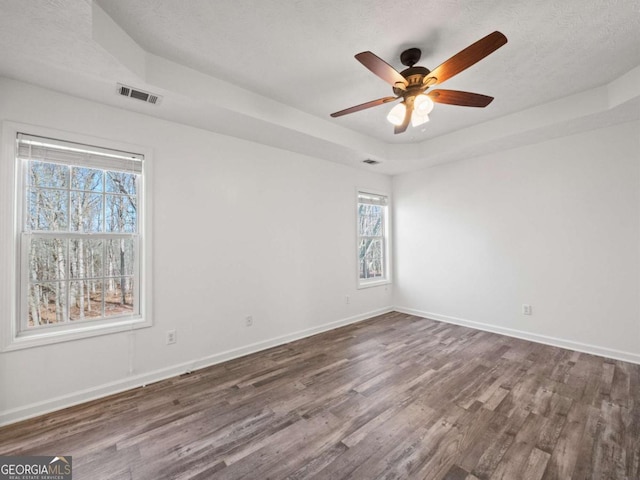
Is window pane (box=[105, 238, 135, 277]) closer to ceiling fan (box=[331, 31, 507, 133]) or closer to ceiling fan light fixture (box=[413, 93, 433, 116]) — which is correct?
ceiling fan (box=[331, 31, 507, 133])

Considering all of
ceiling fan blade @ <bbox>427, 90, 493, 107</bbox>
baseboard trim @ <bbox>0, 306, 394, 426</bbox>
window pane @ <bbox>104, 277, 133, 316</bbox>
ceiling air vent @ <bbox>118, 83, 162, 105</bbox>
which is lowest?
baseboard trim @ <bbox>0, 306, 394, 426</bbox>

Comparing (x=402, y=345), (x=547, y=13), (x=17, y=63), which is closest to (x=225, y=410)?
(x=402, y=345)

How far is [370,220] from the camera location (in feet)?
16.8

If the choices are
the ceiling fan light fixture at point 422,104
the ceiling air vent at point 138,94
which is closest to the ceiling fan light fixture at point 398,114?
the ceiling fan light fixture at point 422,104

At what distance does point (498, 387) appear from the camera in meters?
2.53

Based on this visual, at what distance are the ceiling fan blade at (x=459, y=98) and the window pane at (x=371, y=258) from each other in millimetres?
2886

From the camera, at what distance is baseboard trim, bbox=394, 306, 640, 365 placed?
3.08m

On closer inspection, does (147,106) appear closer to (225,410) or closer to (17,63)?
(17,63)

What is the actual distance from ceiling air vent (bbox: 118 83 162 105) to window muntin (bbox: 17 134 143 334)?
539 millimetres

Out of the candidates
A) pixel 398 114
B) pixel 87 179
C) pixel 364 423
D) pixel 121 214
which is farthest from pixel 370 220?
pixel 87 179

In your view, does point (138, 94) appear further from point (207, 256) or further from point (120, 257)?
point (207, 256)

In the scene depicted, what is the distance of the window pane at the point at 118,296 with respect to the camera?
262 centimetres

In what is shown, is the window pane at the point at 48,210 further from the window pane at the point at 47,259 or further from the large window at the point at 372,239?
the large window at the point at 372,239

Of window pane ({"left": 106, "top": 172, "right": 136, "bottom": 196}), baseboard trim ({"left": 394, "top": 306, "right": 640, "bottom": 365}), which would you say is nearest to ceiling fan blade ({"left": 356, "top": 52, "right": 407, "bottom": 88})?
window pane ({"left": 106, "top": 172, "right": 136, "bottom": 196})
